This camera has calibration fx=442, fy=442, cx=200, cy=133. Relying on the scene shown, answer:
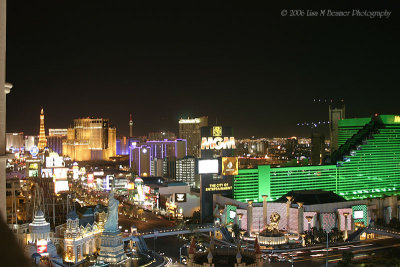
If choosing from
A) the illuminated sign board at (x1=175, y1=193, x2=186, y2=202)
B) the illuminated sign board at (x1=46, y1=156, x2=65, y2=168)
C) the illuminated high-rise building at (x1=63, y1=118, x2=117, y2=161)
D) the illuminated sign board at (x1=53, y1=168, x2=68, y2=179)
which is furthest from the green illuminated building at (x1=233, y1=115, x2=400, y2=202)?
the illuminated high-rise building at (x1=63, y1=118, x2=117, y2=161)

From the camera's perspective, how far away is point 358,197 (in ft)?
155

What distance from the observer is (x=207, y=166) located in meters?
39.5

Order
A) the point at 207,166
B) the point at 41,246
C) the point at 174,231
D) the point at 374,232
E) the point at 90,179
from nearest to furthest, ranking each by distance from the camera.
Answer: the point at 41,246
the point at 174,231
the point at 374,232
the point at 207,166
the point at 90,179

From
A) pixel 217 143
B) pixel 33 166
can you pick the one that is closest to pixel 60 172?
pixel 33 166

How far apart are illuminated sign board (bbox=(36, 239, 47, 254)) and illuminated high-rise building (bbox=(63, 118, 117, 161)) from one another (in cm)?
9829

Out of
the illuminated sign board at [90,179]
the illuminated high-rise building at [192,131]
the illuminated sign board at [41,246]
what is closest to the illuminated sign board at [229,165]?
the illuminated sign board at [41,246]

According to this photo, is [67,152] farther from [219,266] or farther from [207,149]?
[219,266]

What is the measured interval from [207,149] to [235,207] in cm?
585

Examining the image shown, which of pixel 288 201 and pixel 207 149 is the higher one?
pixel 207 149

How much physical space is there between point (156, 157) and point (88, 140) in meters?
35.1

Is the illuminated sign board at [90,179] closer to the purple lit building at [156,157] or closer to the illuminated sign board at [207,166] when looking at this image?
the purple lit building at [156,157]

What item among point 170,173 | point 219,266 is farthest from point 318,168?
point 170,173

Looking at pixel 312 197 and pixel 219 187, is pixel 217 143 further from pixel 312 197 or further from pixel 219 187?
pixel 312 197

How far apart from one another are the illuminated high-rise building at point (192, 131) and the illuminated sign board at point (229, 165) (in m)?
62.4
